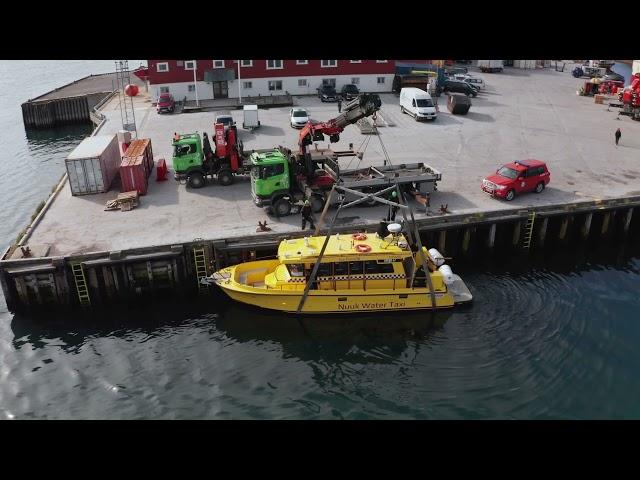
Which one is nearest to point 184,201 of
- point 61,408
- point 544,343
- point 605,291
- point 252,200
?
point 252,200

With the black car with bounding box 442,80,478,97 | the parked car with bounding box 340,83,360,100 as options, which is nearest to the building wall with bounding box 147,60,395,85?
the parked car with bounding box 340,83,360,100

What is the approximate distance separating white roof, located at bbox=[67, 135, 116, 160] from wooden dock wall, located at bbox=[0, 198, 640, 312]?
8.37 metres

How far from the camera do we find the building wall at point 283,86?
4694 cm

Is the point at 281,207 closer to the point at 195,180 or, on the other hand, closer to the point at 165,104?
the point at 195,180

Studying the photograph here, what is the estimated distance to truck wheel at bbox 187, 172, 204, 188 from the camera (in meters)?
28.2

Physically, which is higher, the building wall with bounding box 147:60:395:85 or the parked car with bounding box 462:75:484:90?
the building wall with bounding box 147:60:395:85

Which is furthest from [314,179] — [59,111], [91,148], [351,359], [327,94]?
[59,111]

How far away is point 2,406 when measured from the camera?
669 inches

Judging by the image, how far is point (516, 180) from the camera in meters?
26.4

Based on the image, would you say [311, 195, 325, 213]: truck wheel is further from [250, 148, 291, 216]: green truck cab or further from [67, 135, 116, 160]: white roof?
[67, 135, 116, 160]: white roof

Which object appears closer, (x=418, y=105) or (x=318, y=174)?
(x=318, y=174)

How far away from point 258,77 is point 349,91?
7.98 meters

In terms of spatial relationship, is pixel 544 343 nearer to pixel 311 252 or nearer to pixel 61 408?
pixel 311 252

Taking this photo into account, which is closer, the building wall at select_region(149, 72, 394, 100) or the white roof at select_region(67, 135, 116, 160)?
the white roof at select_region(67, 135, 116, 160)
